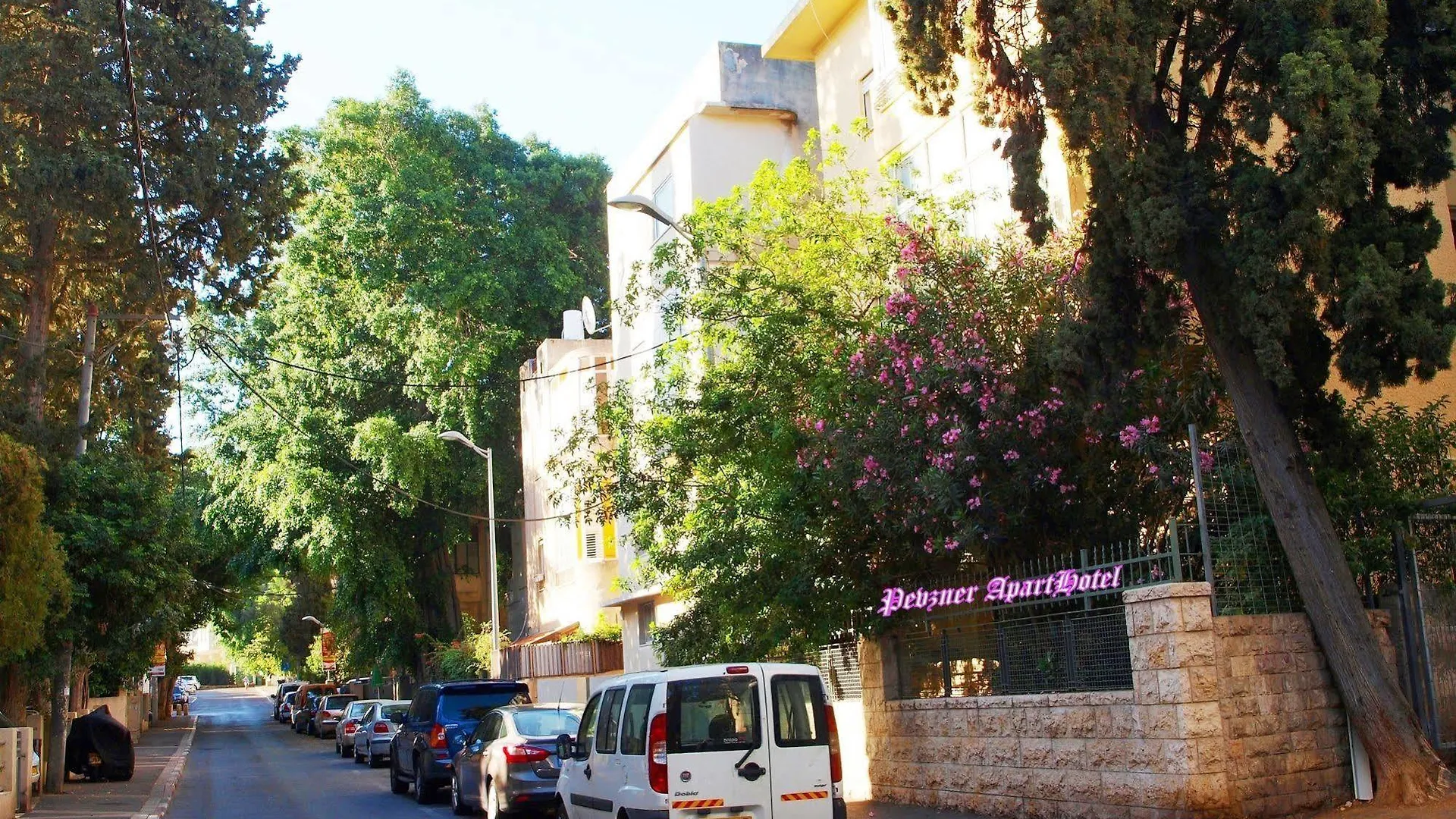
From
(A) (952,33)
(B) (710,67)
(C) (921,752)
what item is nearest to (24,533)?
(C) (921,752)

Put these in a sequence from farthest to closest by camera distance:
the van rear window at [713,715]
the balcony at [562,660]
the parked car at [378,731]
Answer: the balcony at [562,660] < the parked car at [378,731] < the van rear window at [713,715]

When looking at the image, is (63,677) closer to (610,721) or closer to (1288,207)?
(610,721)

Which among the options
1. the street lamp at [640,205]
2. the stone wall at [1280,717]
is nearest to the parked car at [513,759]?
the street lamp at [640,205]

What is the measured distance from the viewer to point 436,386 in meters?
43.9

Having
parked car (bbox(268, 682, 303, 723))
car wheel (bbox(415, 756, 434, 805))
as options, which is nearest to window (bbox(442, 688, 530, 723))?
car wheel (bbox(415, 756, 434, 805))

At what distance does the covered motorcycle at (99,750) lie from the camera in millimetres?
25953

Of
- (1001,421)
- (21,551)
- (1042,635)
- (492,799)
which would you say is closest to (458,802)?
(492,799)

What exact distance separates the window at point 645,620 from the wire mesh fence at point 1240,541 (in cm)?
1819

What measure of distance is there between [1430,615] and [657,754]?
744cm

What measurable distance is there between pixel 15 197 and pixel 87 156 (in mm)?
1519

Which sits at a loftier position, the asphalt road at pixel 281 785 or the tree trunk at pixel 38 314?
the tree trunk at pixel 38 314

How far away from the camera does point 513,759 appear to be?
16344mm

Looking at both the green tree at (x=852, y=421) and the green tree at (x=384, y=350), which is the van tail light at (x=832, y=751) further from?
the green tree at (x=384, y=350)

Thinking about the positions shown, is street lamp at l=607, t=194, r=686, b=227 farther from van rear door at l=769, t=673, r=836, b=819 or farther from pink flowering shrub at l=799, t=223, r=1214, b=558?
van rear door at l=769, t=673, r=836, b=819
